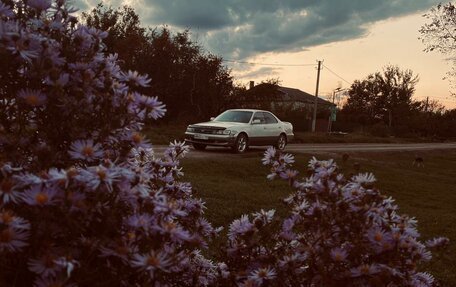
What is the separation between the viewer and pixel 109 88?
2.19 metres

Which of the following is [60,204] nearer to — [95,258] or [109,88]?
[95,258]

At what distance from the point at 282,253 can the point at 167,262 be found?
42.5 inches

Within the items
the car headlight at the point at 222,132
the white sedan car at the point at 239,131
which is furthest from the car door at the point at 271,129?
the car headlight at the point at 222,132

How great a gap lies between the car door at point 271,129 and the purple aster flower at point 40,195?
17.6 meters

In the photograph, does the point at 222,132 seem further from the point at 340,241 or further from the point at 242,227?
the point at 340,241

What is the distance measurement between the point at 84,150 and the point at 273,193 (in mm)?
8750

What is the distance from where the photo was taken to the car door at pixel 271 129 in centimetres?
1930

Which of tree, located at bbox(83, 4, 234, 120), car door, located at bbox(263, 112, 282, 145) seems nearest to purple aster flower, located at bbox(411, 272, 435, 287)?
car door, located at bbox(263, 112, 282, 145)

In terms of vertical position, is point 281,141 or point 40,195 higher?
point 40,195

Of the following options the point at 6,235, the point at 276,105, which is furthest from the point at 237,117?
the point at 276,105

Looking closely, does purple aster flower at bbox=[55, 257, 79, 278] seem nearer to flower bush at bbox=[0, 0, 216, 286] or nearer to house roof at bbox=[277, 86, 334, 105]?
flower bush at bbox=[0, 0, 216, 286]

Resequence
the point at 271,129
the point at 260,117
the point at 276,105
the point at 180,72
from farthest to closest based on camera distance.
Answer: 1. the point at 276,105
2. the point at 180,72
3. the point at 271,129
4. the point at 260,117

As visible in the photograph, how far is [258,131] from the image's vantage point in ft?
61.8

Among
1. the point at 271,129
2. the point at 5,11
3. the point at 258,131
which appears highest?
the point at 5,11
